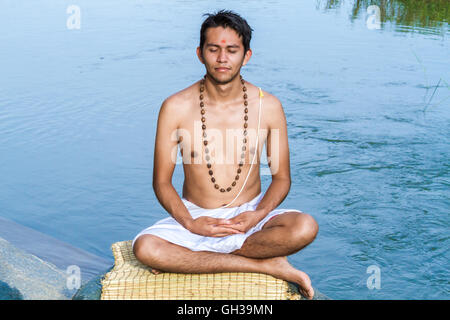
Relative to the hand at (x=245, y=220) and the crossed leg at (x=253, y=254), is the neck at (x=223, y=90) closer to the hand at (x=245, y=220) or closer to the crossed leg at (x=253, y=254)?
the hand at (x=245, y=220)

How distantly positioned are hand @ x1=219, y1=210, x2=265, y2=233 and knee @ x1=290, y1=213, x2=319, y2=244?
0.28 m

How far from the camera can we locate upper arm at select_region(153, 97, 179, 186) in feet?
11.5

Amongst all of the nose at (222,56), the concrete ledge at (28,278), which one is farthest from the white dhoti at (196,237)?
the nose at (222,56)

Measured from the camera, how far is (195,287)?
10.3 ft

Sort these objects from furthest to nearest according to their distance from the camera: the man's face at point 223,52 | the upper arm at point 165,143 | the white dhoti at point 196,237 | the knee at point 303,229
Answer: the upper arm at point 165,143 → the man's face at point 223,52 → the white dhoti at point 196,237 → the knee at point 303,229

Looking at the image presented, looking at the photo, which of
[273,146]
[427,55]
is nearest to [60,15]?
[427,55]

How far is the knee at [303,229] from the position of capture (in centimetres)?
311

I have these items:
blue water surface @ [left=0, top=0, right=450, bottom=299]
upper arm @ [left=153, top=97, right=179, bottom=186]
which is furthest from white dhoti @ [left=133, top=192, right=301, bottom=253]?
blue water surface @ [left=0, top=0, right=450, bottom=299]

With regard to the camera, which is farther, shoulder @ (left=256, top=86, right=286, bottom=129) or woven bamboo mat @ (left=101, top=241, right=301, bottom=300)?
shoulder @ (left=256, top=86, right=286, bottom=129)

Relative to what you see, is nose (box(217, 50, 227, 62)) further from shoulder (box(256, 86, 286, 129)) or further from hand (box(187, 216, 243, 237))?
hand (box(187, 216, 243, 237))

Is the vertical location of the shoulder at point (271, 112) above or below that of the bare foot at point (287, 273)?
above

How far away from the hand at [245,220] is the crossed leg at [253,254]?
0.11m

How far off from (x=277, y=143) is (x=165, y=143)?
26.6 inches

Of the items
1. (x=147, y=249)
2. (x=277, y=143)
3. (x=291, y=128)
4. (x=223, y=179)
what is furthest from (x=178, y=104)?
(x=291, y=128)
